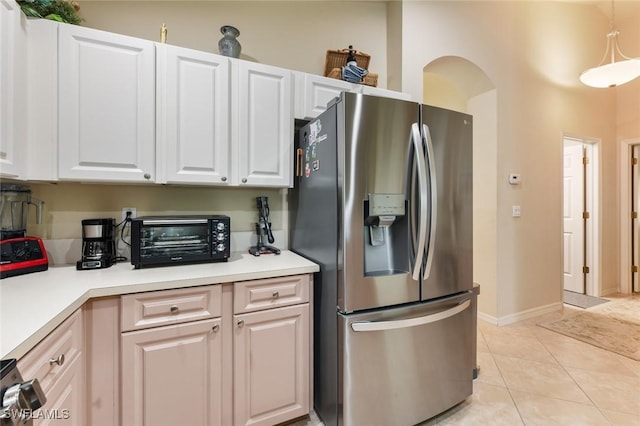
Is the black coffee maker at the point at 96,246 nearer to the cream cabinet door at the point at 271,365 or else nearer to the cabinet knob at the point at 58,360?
the cabinet knob at the point at 58,360

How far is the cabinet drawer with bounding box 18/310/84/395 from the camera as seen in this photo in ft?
2.73

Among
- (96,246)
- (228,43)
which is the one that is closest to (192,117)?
(228,43)

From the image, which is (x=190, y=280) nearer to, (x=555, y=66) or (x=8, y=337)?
(x=8, y=337)

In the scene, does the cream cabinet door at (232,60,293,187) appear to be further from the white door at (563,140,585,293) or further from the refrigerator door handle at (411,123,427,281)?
the white door at (563,140,585,293)

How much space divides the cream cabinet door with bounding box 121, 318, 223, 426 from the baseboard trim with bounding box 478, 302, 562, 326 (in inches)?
110

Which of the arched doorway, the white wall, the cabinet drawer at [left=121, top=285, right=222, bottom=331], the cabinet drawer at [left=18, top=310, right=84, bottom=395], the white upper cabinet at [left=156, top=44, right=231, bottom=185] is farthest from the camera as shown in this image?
the arched doorway

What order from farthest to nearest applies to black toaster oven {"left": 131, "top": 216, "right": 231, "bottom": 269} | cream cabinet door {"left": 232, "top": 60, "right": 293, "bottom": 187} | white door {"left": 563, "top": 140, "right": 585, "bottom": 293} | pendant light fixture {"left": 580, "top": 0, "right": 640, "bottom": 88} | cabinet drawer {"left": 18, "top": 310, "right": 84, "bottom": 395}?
white door {"left": 563, "top": 140, "right": 585, "bottom": 293}
pendant light fixture {"left": 580, "top": 0, "right": 640, "bottom": 88}
cream cabinet door {"left": 232, "top": 60, "right": 293, "bottom": 187}
black toaster oven {"left": 131, "top": 216, "right": 231, "bottom": 269}
cabinet drawer {"left": 18, "top": 310, "right": 84, "bottom": 395}

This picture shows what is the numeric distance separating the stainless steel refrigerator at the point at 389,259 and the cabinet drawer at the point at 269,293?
0.41 ft

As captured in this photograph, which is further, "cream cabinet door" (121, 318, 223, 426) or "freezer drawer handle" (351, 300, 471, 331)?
"freezer drawer handle" (351, 300, 471, 331)

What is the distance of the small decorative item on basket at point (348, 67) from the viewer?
7.11 ft

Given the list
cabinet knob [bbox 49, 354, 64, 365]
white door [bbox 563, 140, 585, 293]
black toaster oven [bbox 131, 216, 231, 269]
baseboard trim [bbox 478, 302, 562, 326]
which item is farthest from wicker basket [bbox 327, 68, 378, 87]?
white door [bbox 563, 140, 585, 293]

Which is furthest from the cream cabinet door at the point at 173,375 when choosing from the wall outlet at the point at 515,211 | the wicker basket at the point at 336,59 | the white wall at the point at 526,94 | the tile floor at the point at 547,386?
the wall outlet at the point at 515,211

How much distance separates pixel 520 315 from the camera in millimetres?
3066

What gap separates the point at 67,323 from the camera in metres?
1.03
